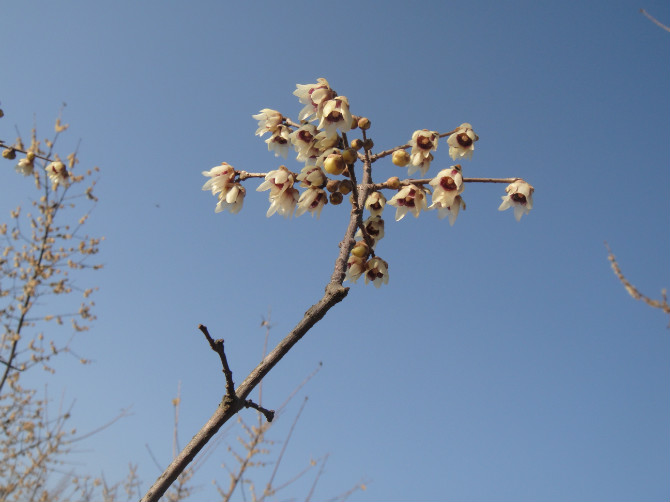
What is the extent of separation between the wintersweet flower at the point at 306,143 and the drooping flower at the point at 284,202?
17 cm

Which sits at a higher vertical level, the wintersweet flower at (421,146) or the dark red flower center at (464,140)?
the dark red flower center at (464,140)

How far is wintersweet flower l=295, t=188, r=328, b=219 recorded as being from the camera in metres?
2.02

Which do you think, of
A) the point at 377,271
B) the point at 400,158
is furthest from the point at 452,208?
the point at 377,271

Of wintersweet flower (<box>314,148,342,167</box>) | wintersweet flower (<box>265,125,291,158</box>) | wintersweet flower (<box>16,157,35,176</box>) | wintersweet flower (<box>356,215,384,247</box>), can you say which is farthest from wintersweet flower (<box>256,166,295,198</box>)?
wintersweet flower (<box>16,157,35,176</box>)

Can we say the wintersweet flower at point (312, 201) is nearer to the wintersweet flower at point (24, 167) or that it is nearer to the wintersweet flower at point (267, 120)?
the wintersweet flower at point (267, 120)

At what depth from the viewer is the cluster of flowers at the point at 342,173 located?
6.26ft

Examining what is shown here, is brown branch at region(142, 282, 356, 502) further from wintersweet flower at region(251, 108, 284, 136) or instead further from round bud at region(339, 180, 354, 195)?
wintersweet flower at region(251, 108, 284, 136)

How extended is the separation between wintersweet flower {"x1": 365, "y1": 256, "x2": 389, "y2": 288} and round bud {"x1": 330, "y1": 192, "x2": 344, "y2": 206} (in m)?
0.37

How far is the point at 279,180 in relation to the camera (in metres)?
2.09

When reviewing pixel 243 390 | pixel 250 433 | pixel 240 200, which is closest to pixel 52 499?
pixel 250 433

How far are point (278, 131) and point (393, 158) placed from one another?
65cm

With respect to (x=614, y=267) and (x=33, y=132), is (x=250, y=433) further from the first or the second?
(x=33, y=132)

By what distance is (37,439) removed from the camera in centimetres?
776

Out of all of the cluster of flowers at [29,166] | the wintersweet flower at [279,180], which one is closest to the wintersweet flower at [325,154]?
the wintersweet flower at [279,180]
